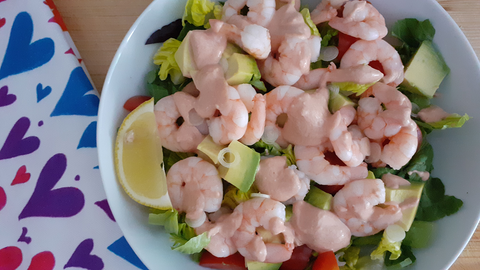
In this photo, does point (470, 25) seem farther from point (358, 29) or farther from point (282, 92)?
point (282, 92)

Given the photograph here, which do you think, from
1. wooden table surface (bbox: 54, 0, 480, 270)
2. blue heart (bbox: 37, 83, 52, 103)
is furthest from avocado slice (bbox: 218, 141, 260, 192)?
blue heart (bbox: 37, 83, 52, 103)

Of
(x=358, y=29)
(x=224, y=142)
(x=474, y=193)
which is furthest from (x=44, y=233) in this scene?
(x=474, y=193)

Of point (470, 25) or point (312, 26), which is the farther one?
point (470, 25)

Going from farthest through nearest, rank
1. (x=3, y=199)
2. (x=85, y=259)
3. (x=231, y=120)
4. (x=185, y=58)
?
(x=3, y=199) → (x=85, y=259) → (x=185, y=58) → (x=231, y=120)

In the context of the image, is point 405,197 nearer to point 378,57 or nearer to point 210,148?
point 378,57

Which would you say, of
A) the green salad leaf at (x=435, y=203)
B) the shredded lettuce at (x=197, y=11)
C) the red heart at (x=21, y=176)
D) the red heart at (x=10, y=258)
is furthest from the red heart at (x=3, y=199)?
the green salad leaf at (x=435, y=203)

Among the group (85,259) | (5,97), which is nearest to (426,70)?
(85,259)

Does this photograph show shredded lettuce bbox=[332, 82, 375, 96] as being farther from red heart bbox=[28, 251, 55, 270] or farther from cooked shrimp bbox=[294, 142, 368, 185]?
red heart bbox=[28, 251, 55, 270]

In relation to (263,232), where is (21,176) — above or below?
below
